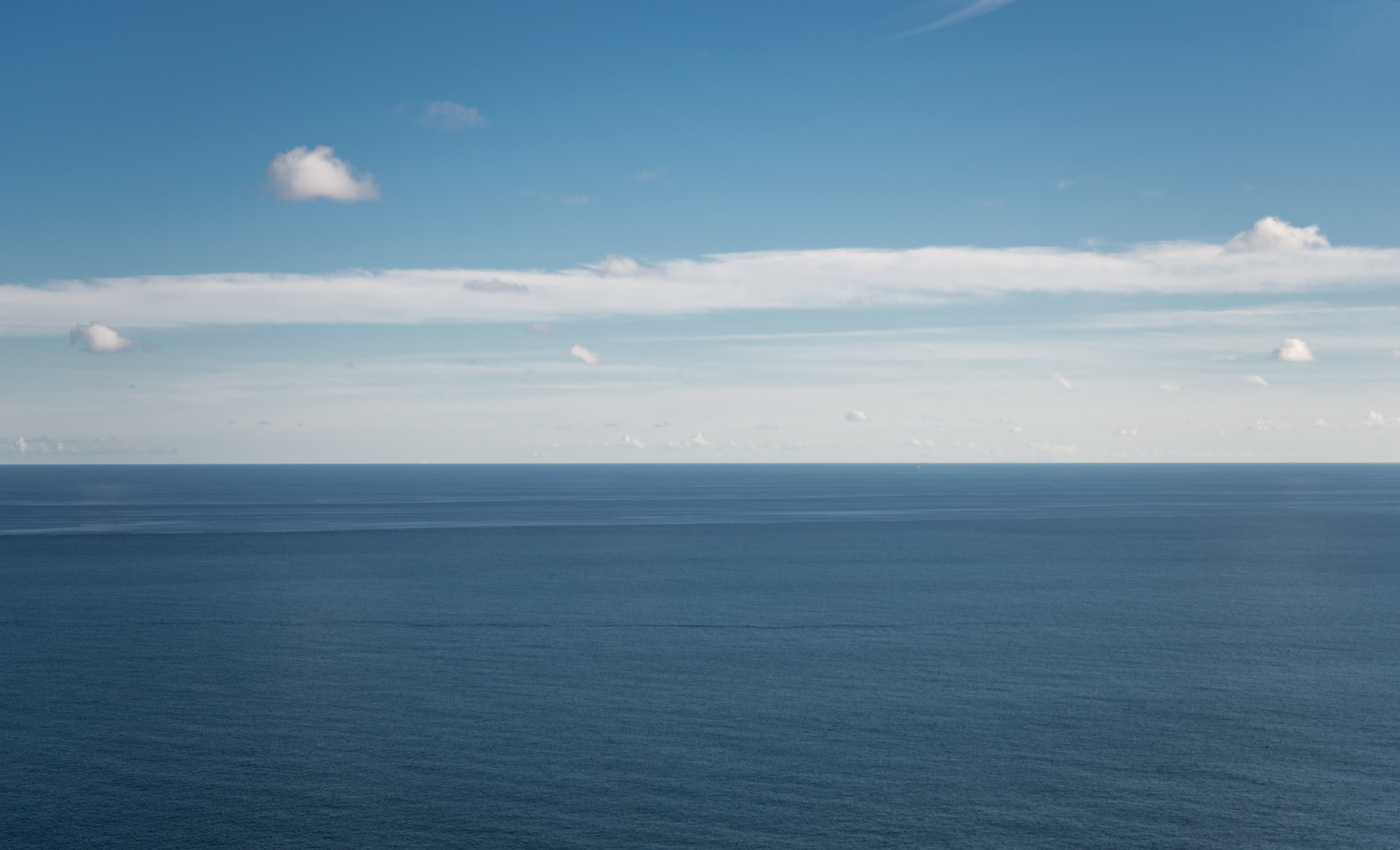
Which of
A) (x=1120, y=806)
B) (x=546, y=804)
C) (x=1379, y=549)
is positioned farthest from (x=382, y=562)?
(x=1379, y=549)

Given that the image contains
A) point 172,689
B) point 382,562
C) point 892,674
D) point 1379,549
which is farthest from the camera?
point 1379,549

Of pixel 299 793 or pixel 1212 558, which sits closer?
pixel 299 793

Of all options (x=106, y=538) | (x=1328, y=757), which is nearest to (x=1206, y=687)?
(x=1328, y=757)

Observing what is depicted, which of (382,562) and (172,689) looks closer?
(172,689)

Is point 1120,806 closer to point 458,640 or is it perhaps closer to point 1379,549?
point 458,640

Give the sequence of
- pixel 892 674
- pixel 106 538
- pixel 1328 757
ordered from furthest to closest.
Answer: pixel 106 538 → pixel 892 674 → pixel 1328 757

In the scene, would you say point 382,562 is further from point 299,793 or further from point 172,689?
point 299,793
